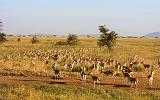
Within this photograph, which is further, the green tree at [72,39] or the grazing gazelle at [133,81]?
the green tree at [72,39]

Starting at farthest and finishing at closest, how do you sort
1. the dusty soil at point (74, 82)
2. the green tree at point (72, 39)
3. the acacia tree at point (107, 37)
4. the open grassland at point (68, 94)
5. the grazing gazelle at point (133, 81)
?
the green tree at point (72, 39) < the acacia tree at point (107, 37) < the dusty soil at point (74, 82) < the grazing gazelle at point (133, 81) < the open grassland at point (68, 94)

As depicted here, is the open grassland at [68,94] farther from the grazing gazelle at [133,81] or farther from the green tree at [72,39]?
the green tree at [72,39]

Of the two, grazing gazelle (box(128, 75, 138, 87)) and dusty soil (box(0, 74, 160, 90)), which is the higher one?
grazing gazelle (box(128, 75, 138, 87))

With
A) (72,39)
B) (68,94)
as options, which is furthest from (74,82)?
(72,39)

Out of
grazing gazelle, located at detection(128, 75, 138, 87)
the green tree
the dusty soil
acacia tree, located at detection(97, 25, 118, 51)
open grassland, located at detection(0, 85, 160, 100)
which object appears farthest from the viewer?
the green tree

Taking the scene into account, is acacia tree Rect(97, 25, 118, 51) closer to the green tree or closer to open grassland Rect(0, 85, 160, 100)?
the green tree

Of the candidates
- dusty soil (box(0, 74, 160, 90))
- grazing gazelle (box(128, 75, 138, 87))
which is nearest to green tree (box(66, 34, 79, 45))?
dusty soil (box(0, 74, 160, 90))

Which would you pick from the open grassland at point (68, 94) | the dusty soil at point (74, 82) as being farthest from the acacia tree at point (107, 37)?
the open grassland at point (68, 94)

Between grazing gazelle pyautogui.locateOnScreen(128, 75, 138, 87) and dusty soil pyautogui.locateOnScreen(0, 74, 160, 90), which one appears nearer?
grazing gazelle pyautogui.locateOnScreen(128, 75, 138, 87)

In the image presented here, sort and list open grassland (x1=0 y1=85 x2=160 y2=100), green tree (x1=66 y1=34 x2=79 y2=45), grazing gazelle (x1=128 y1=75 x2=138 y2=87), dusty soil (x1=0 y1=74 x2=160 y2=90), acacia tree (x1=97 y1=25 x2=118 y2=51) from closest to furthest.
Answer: open grassland (x1=0 y1=85 x2=160 y2=100) → grazing gazelle (x1=128 y1=75 x2=138 y2=87) → dusty soil (x1=0 y1=74 x2=160 y2=90) → acacia tree (x1=97 y1=25 x2=118 y2=51) → green tree (x1=66 y1=34 x2=79 y2=45)

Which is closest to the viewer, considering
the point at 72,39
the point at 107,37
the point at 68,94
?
the point at 68,94

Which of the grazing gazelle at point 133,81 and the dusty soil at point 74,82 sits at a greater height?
the grazing gazelle at point 133,81

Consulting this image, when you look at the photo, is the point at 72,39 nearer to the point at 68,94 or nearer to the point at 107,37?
the point at 107,37

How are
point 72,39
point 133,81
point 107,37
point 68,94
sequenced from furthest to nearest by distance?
point 72,39 < point 107,37 < point 133,81 < point 68,94
